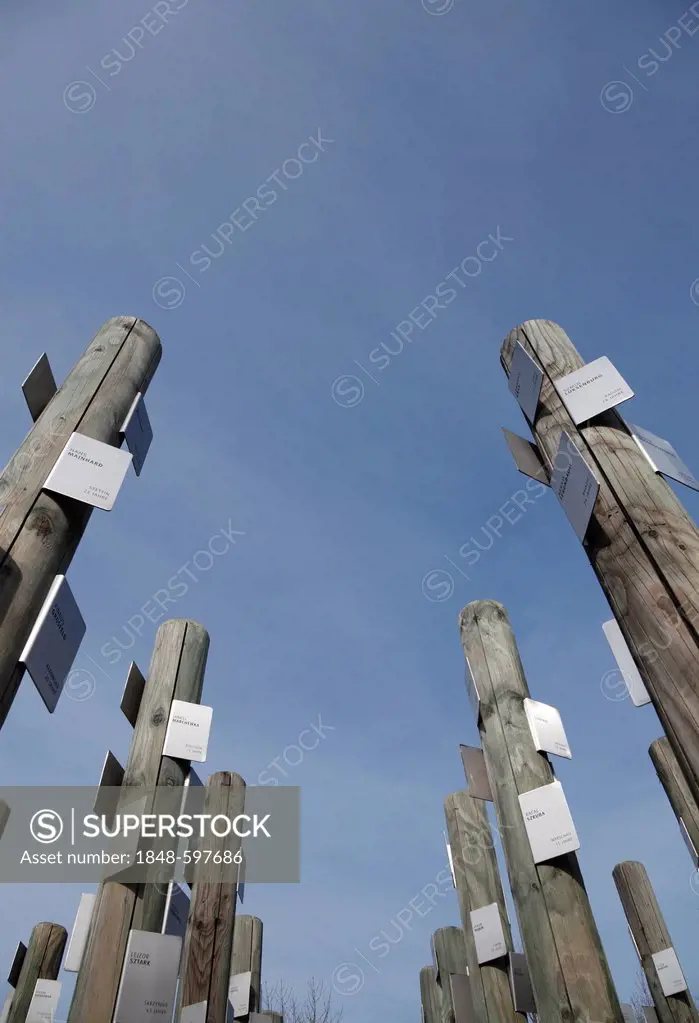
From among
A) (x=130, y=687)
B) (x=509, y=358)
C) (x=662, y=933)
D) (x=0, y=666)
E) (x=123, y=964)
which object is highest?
(x=509, y=358)

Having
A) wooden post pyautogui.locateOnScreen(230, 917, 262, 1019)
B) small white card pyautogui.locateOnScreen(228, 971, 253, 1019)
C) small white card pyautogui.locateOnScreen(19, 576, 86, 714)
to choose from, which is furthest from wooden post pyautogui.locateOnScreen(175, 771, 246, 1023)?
small white card pyautogui.locateOnScreen(19, 576, 86, 714)

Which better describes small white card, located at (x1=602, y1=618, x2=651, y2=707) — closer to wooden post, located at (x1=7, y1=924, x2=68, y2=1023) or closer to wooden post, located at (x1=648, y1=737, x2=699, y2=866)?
wooden post, located at (x1=648, y1=737, x2=699, y2=866)

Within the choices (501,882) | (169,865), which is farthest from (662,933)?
(169,865)

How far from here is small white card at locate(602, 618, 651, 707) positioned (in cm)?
257

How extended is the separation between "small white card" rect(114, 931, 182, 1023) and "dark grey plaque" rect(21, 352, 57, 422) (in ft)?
8.58

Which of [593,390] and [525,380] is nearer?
[593,390]

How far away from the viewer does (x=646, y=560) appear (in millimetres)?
2215

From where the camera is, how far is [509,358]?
3.31m

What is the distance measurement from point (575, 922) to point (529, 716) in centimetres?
117

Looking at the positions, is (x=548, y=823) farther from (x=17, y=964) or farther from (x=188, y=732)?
(x=17, y=964)

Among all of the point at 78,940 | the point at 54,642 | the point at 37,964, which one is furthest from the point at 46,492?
the point at 37,964

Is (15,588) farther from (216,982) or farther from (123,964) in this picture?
(216,982)

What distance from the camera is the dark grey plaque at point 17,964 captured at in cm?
733

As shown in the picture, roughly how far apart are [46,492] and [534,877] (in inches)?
130
